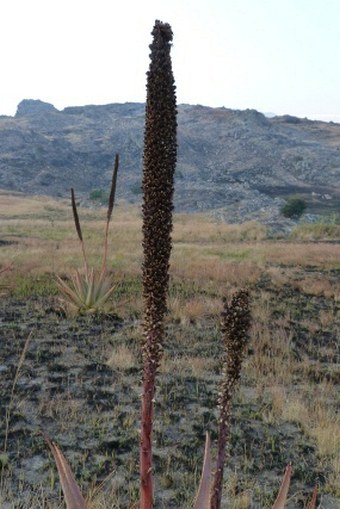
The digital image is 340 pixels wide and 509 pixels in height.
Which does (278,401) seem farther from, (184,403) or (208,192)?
(208,192)

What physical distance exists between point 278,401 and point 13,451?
3.21 m

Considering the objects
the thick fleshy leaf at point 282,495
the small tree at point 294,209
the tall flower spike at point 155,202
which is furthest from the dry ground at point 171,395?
the small tree at point 294,209

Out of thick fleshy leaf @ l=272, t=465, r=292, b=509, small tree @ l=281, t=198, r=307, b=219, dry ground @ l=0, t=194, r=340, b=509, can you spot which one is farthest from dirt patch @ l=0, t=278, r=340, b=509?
small tree @ l=281, t=198, r=307, b=219

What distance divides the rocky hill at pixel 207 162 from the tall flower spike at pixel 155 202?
4934 centimetres

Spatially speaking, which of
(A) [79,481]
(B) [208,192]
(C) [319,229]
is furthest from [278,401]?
(B) [208,192]

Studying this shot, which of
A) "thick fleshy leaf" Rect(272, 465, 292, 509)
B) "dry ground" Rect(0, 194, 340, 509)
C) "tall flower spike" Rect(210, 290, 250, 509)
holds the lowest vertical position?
"dry ground" Rect(0, 194, 340, 509)

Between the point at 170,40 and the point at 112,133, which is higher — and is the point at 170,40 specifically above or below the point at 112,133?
below

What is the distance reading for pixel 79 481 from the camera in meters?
4.73

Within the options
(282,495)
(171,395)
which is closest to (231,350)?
(282,495)

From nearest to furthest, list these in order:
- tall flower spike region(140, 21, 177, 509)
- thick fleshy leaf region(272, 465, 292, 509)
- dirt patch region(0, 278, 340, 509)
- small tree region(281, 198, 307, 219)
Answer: tall flower spike region(140, 21, 177, 509)
thick fleshy leaf region(272, 465, 292, 509)
dirt patch region(0, 278, 340, 509)
small tree region(281, 198, 307, 219)

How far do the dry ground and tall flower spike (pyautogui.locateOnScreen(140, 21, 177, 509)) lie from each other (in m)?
1.64

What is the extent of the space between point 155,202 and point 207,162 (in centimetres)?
9184

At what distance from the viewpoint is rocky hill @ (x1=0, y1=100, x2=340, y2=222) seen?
6544 centimetres

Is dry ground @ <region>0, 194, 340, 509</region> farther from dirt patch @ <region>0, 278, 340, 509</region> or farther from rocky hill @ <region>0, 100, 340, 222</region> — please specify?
rocky hill @ <region>0, 100, 340, 222</region>
